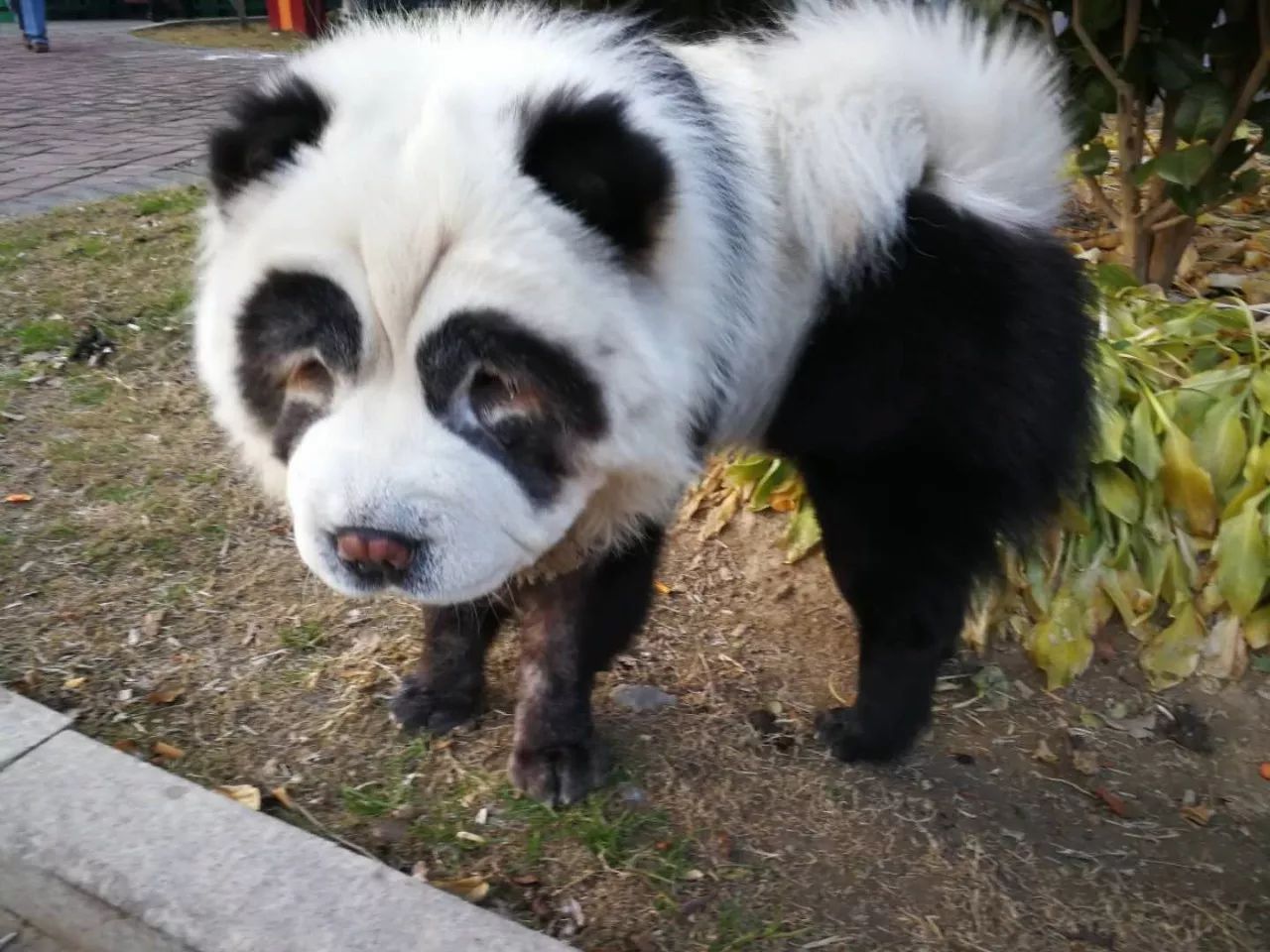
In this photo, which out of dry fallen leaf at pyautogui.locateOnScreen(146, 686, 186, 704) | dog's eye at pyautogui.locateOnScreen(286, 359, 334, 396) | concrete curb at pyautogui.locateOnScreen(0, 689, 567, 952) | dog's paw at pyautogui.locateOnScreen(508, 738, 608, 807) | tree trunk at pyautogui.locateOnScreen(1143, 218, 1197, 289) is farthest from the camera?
tree trunk at pyautogui.locateOnScreen(1143, 218, 1197, 289)

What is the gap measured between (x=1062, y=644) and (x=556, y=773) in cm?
140

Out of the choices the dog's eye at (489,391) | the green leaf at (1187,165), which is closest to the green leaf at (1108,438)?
the green leaf at (1187,165)

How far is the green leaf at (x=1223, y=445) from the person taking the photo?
289 cm

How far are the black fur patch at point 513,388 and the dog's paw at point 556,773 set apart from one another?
837 mm

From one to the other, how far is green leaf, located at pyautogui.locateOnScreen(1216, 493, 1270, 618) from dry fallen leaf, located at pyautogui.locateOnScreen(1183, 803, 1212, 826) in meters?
0.56

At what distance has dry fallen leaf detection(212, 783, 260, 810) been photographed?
2.27 meters

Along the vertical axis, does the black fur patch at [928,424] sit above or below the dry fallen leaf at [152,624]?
above

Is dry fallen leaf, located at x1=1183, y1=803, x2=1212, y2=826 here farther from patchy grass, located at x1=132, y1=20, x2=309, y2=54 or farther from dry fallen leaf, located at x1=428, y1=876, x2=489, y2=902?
patchy grass, located at x1=132, y1=20, x2=309, y2=54

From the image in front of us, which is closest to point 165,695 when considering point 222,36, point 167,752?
point 167,752

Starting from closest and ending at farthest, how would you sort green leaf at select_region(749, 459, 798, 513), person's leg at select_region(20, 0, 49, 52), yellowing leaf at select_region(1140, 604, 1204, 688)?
1. yellowing leaf at select_region(1140, 604, 1204, 688)
2. green leaf at select_region(749, 459, 798, 513)
3. person's leg at select_region(20, 0, 49, 52)

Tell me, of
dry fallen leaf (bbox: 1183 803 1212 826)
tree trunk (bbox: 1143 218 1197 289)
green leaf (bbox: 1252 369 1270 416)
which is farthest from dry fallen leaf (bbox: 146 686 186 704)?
tree trunk (bbox: 1143 218 1197 289)

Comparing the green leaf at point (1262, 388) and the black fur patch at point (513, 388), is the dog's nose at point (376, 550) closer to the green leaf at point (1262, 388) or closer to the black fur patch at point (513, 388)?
the black fur patch at point (513, 388)

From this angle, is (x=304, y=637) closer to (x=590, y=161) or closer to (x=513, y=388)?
(x=513, y=388)

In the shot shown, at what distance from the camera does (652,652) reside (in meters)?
2.92
